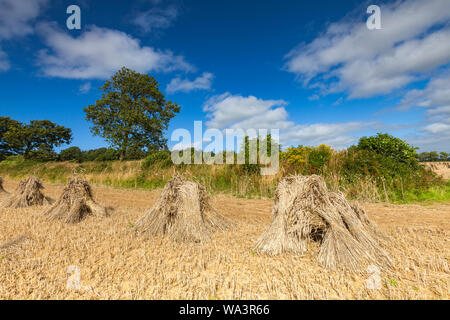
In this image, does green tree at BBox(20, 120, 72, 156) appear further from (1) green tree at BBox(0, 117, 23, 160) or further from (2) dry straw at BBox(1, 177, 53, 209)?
(2) dry straw at BBox(1, 177, 53, 209)

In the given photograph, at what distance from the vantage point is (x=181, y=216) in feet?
14.4

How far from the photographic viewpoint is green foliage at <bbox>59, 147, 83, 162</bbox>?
3155 cm

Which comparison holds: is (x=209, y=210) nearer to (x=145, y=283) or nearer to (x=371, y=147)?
(x=145, y=283)

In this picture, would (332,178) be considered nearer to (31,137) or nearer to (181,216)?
(181,216)

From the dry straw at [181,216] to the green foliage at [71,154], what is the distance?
32.1m

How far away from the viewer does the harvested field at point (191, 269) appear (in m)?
2.39

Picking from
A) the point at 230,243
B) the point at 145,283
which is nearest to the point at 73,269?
the point at 145,283

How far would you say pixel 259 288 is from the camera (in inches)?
97.7

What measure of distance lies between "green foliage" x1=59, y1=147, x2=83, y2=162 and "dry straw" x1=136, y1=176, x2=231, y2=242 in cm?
3209

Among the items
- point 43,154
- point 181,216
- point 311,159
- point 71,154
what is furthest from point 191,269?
point 43,154

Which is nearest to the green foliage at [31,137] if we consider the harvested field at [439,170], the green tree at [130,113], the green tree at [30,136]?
the green tree at [30,136]

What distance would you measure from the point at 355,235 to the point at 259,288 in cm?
174

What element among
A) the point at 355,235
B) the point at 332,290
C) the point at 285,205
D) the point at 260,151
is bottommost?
the point at 332,290

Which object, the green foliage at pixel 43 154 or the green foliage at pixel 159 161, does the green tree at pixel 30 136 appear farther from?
the green foliage at pixel 159 161
